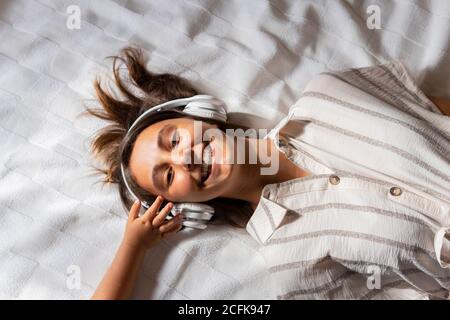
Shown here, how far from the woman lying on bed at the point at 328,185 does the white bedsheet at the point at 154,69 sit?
7 cm

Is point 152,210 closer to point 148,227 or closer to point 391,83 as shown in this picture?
point 148,227

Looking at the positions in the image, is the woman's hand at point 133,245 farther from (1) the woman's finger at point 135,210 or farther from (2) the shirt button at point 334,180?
(2) the shirt button at point 334,180

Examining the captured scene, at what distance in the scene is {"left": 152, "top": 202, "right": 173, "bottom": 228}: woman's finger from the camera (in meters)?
1.19

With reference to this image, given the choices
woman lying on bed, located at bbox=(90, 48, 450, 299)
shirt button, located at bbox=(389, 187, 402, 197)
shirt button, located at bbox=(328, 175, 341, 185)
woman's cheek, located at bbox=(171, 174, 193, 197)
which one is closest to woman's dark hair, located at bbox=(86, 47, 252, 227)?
woman lying on bed, located at bbox=(90, 48, 450, 299)

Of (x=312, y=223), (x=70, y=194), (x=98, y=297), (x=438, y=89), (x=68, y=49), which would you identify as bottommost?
(x=98, y=297)

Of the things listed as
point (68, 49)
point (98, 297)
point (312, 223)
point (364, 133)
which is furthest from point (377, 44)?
point (98, 297)

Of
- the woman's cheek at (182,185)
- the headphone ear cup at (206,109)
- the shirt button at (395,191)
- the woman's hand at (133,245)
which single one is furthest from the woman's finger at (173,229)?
the shirt button at (395,191)

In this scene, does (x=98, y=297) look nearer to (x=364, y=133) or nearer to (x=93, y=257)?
(x=93, y=257)

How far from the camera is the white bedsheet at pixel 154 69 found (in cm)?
123

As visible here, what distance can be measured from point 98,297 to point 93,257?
11cm

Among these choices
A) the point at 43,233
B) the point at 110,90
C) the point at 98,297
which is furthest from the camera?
the point at 110,90

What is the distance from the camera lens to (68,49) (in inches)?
55.1

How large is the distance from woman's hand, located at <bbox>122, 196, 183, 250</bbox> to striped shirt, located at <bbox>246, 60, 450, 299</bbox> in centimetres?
19

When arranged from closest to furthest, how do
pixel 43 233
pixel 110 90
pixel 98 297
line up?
pixel 98 297 → pixel 43 233 → pixel 110 90
